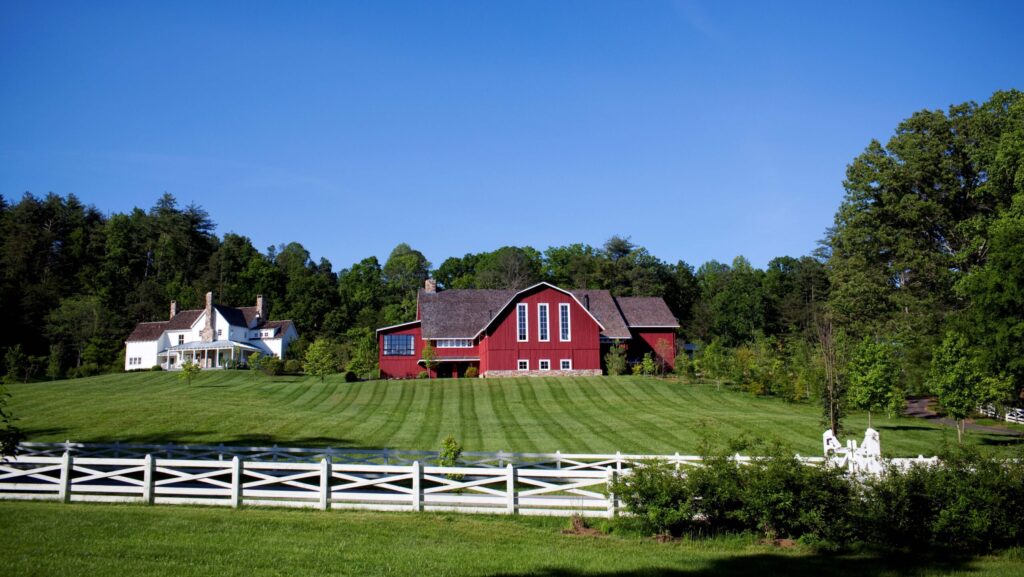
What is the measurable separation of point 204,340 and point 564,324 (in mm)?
37425

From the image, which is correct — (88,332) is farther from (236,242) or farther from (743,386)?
(743,386)

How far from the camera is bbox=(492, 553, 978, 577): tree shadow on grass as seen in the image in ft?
31.6

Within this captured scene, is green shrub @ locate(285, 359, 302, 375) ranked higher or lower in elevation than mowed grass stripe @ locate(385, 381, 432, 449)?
higher

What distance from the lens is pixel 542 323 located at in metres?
49.6

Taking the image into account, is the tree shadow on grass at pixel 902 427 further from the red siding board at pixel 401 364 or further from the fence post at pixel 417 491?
the red siding board at pixel 401 364

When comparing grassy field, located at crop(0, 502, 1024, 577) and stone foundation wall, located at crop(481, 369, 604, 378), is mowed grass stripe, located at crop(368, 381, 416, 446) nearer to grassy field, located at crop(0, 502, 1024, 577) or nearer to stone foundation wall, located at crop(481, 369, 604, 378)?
stone foundation wall, located at crop(481, 369, 604, 378)

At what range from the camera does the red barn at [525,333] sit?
162 ft

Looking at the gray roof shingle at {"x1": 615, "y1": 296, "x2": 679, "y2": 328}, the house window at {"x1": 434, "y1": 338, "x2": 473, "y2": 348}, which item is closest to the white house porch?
the house window at {"x1": 434, "y1": 338, "x2": 473, "y2": 348}

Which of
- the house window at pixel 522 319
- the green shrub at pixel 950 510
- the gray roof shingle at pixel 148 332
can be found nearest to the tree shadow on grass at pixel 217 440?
the green shrub at pixel 950 510

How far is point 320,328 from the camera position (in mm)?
87562

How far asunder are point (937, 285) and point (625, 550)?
42679 millimetres

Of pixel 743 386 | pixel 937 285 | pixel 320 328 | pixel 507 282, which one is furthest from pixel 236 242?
pixel 937 285

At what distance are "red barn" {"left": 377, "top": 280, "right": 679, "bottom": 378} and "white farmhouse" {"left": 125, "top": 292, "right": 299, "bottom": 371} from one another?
68.1ft

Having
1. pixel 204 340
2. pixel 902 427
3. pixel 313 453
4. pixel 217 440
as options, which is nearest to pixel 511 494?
pixel 313 453
